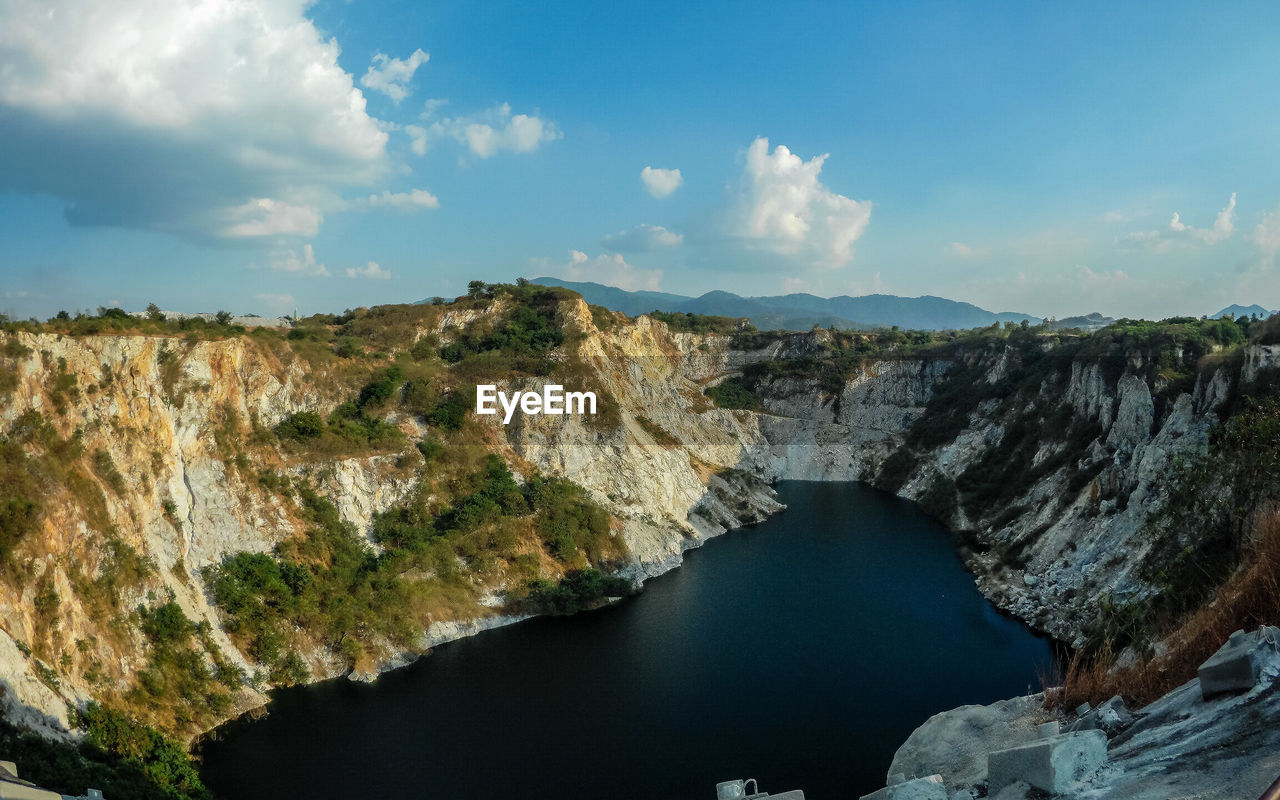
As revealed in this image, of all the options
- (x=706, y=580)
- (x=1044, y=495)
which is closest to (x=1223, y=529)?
(x=706, y=580)

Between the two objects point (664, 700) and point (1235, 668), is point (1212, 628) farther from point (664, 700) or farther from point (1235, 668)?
point (664, 700)

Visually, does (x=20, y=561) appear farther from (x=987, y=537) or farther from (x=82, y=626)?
(x=987, y=537)

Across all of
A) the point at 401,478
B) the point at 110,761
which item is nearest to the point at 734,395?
the point at 401,478

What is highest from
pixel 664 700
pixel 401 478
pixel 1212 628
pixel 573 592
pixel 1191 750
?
pixel 1212 628

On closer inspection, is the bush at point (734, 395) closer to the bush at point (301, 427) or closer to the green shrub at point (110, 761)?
the bush at point (301, 427)

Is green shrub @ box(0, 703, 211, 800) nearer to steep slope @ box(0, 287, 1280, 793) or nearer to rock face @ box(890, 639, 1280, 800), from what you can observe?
steep slope @ box(0, 287, 1280, 793)
